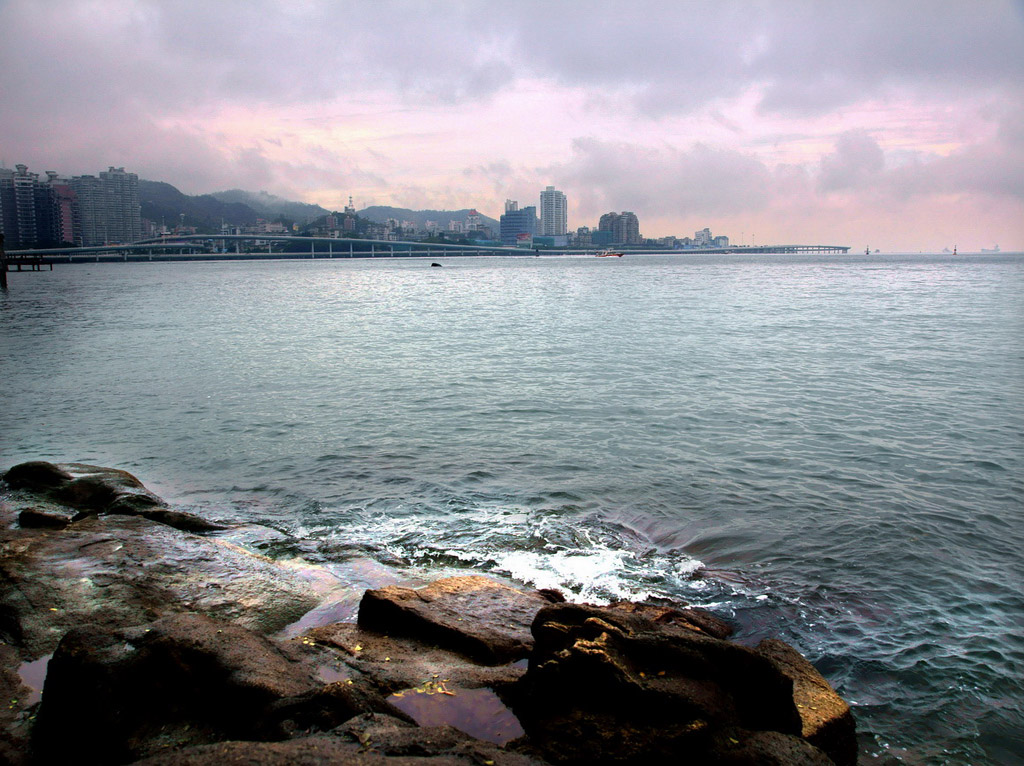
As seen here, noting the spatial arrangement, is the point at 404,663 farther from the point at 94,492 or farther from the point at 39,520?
the point at 94,492

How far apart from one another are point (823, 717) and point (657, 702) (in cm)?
134

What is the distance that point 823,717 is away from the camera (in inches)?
180

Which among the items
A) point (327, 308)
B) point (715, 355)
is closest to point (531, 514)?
point (715, 355)

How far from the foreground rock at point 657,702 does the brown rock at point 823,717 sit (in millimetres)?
316

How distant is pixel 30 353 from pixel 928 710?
29.7 metres

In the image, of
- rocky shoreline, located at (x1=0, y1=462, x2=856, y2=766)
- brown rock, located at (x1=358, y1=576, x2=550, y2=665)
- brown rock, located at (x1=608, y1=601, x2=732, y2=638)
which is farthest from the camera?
brown rock, located at (x1=608, y1=601, x2=732, y2=638)

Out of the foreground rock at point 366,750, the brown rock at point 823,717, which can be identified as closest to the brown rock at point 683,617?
the brown rock at point 823,717

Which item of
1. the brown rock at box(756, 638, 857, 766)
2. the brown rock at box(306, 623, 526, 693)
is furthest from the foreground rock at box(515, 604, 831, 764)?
the brown rock at box(306, 623, 526, 693)

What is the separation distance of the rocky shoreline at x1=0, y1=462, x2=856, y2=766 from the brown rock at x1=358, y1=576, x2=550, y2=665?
2 cm

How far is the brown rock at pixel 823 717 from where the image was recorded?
449cm

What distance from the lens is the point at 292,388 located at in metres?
19.4

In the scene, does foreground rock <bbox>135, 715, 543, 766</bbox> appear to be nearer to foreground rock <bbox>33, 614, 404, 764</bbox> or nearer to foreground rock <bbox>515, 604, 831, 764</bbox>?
foreground rock <bbox>33, 614, 404, 764</bbox>

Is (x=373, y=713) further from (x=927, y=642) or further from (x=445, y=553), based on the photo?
(x=927, y=642)

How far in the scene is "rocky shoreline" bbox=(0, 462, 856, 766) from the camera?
3.84 m
